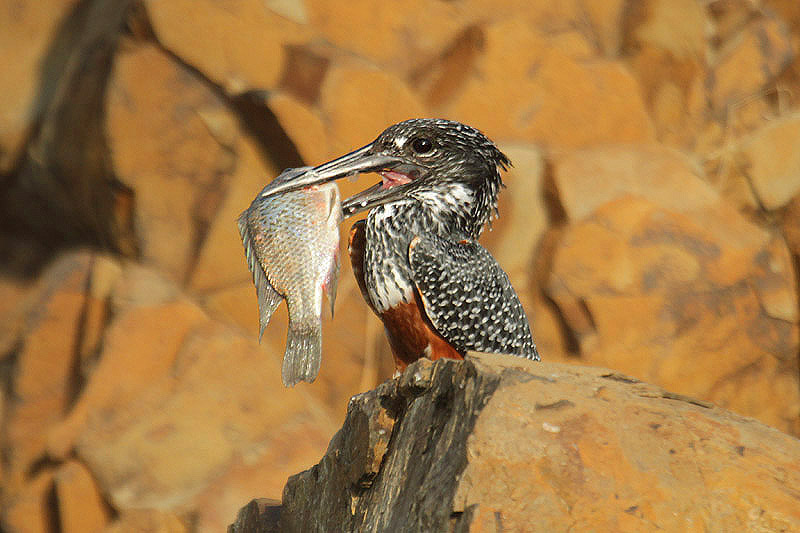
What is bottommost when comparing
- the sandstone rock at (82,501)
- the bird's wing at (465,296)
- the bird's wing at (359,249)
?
the sandstone rock at (82,501)

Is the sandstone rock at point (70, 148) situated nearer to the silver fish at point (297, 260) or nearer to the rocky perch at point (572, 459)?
the silver fish at point (297, 260)

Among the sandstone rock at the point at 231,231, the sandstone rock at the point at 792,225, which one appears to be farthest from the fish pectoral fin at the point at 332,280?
the sandstone rock at the point at 792,225

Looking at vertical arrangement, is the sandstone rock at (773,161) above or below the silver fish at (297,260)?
below

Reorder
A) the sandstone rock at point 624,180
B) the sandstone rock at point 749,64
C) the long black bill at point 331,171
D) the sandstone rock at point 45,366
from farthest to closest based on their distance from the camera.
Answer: the sandstone rock at point 749,64 < the sandstone rock at point 624,180 < the sandstone rock at point 45,366 < the long black bill at point 331,171

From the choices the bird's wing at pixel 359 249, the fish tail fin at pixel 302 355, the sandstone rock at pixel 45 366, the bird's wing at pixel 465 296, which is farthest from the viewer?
the sandstone rock at pixel 45 366

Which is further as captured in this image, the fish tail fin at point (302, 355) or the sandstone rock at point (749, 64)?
the sandstone rock at point (749, 64)

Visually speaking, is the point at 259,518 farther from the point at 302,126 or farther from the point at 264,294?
the point at 302,126
